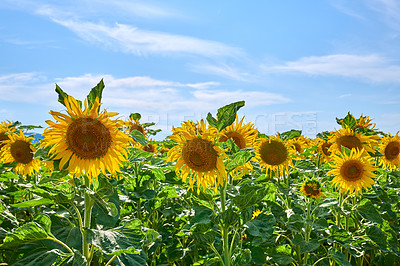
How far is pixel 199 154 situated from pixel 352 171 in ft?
8.26

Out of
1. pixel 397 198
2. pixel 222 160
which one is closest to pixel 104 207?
pixel 222 160

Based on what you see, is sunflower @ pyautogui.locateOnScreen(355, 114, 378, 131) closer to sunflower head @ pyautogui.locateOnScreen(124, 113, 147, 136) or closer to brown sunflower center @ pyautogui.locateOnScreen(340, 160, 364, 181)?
brown sunflower center @ pyautogui.locateOnScreen(340, 160, 364, 181)

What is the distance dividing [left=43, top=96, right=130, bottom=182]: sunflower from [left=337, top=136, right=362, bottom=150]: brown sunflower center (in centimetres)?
333

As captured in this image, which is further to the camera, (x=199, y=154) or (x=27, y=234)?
(x=199, y=154)

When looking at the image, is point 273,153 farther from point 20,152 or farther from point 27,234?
point 20,152

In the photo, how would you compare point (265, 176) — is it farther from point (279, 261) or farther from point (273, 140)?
point (279, 261)

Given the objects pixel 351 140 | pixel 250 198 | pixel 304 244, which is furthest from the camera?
pixel 351 140

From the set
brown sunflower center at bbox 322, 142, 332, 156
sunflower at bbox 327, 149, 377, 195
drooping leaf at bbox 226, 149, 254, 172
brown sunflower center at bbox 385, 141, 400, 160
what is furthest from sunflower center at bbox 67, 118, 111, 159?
brown sunflower center at bbox 385, 141, 400, 160

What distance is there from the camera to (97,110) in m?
2.48

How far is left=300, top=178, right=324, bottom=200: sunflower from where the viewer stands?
4055mm

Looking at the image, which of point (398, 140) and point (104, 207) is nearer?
point (104, 207)

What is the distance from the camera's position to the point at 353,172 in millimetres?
4402

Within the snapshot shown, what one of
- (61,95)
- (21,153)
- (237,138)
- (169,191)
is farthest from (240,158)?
(21,153)

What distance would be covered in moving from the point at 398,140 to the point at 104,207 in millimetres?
5024
